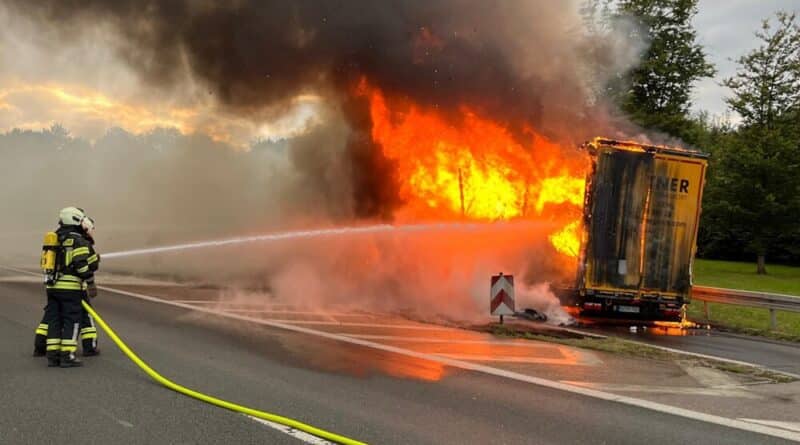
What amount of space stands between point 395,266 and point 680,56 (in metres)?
17.1

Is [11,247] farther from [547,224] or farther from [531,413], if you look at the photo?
[531,413]

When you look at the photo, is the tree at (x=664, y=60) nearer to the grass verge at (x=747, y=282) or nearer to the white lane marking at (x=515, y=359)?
the grass verge at (x=747, y=282)

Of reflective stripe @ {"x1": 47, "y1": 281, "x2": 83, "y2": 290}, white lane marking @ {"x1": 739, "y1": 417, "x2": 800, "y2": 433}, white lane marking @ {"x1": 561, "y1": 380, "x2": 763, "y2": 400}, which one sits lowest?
white lane marking @ {"x1": 561, "y1": 380, "x2": 763, "y2": 400}

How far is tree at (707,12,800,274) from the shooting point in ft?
78.7

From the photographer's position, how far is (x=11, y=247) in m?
27.5

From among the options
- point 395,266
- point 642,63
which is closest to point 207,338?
point 395,266

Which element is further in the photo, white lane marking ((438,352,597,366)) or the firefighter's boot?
white lane marking ((438,352,597,366))

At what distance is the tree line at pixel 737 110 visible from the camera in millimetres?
23844

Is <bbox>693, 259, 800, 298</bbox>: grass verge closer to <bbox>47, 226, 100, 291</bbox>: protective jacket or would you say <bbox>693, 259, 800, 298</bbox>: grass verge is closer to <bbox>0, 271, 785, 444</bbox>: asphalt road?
<bbox>0, 271, 785, 444</bbox>: asphalt road

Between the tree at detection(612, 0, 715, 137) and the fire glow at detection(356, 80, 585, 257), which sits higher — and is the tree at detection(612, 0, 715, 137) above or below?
above

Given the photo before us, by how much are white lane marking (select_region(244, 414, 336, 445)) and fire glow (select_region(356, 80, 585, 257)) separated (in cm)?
823

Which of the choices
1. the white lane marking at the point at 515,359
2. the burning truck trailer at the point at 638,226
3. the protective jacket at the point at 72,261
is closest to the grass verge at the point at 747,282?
the burning truck trailer at the point at 638,226

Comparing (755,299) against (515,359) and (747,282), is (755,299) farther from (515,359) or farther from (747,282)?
(747,282)

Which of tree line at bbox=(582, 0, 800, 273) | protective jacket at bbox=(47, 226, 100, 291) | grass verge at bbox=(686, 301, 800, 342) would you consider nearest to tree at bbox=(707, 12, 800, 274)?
tree line at bbox=(582, 0, 800, 273)
